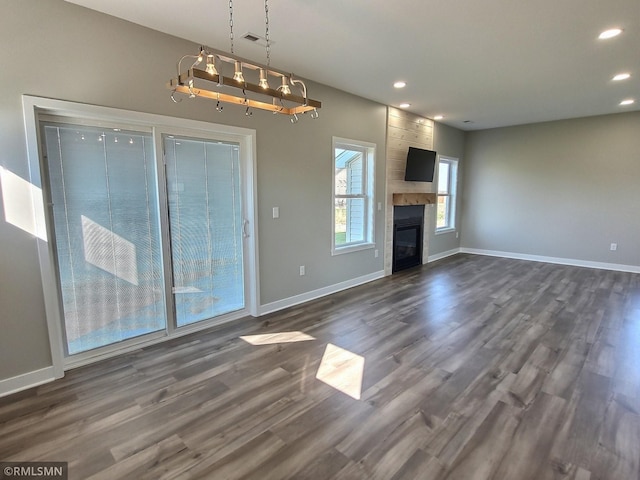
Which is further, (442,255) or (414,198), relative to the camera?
(442,255)

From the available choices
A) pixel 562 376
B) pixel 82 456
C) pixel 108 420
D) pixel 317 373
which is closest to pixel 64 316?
pixel 108 420

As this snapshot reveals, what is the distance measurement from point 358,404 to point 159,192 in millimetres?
2477

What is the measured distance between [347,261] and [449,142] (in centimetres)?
401

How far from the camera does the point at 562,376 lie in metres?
2.58

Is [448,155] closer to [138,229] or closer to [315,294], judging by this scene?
[315,294]

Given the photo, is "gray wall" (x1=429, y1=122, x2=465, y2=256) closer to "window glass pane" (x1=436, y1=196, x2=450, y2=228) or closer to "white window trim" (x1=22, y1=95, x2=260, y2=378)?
"window glass pane" (x1=436, y1=196, x2=450, y2=228)

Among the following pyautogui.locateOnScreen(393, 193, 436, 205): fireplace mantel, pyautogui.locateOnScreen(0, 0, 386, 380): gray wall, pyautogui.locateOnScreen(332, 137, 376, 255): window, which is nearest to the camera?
pyautogui.locateOnScreen(0, 0, 386, 380): gray wall

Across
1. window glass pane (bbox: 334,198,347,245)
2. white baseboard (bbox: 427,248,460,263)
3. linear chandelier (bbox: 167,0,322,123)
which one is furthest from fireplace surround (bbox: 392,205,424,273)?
linear chandelier (bbox: 167,0,322,123)

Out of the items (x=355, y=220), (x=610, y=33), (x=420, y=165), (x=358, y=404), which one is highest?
(x=610, y=33)

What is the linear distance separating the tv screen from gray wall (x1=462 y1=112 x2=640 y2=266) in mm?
1923

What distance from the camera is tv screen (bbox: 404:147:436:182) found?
5762 millimetres

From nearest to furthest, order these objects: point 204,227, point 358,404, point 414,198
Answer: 1. point 358,404
2. point 204,227
3. point 414,198

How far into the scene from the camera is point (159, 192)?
3020mm

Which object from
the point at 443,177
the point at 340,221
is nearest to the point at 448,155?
the point at 443,177
